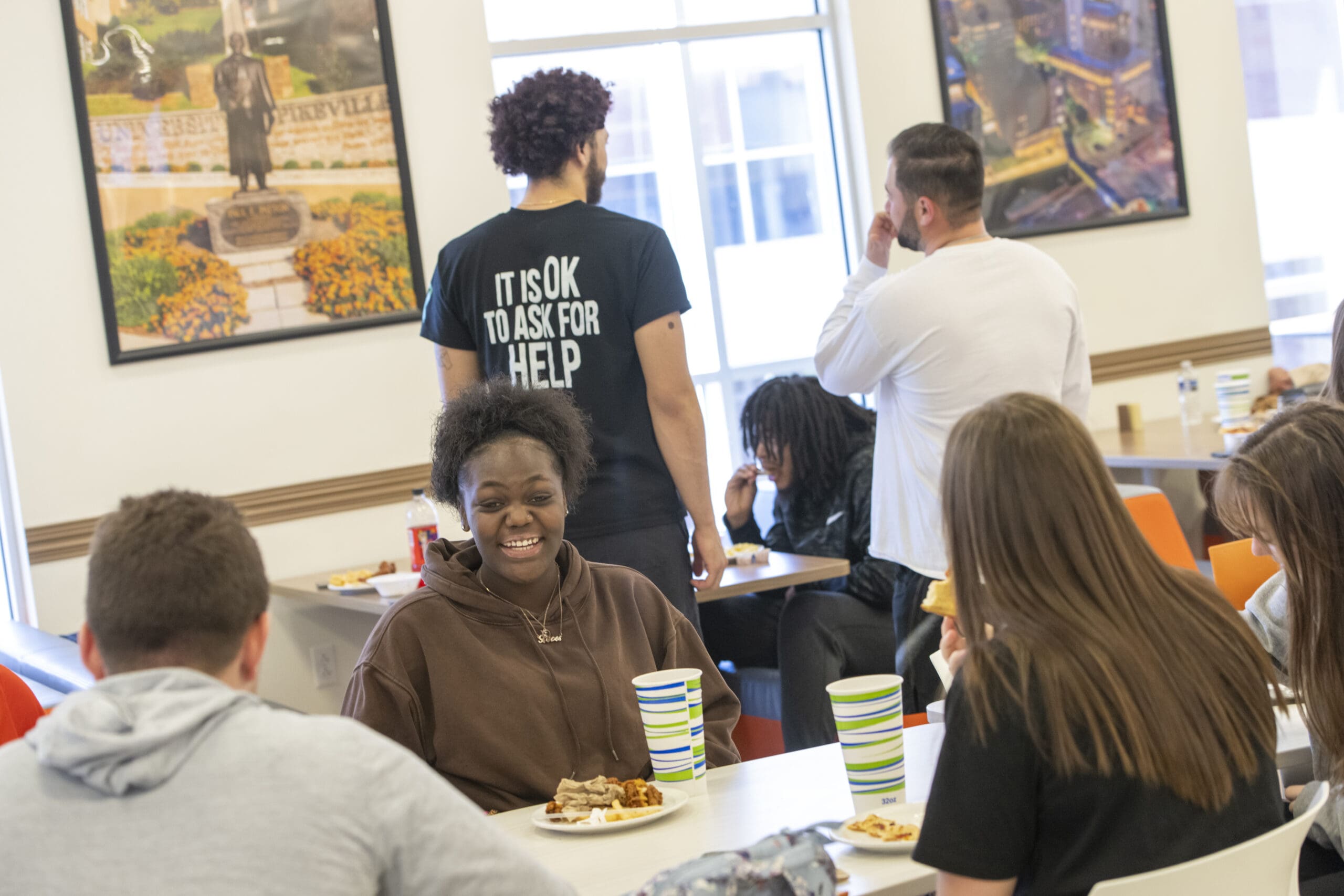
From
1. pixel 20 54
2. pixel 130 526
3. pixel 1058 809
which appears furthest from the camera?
pixel 20 54

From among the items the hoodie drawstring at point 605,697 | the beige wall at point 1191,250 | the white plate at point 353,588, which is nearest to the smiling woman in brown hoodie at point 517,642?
the hoodie drawstring at point 605,697

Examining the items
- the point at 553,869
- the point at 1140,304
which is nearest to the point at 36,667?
the point at 553,869

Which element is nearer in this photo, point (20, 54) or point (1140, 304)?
point (20, 54)

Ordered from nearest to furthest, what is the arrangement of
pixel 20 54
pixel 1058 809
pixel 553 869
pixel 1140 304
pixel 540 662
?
pixel 1058 809 → pixel 553 869 → pixel 540 662 → pixel 20 54 → pixel 1140 304

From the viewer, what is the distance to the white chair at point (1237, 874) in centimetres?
122

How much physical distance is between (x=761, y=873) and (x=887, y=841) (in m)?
0.44

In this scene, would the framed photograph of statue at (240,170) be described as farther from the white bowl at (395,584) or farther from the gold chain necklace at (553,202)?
the gold chain necklace at (553,202)

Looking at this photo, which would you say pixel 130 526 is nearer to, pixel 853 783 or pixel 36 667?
pixel 853 783

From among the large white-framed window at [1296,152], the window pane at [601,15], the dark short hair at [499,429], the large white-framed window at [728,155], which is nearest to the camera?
the dark short hair at [499,429]

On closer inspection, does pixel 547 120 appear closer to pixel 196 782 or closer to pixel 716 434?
pixel 196 782

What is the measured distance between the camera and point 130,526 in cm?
107

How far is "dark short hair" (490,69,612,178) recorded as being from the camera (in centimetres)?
275

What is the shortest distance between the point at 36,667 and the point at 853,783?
1.89 metres

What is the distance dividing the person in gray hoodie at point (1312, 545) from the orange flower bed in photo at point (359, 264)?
3.40 meters
